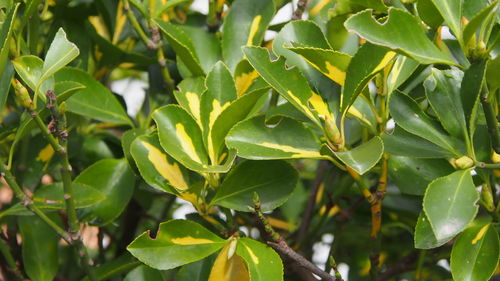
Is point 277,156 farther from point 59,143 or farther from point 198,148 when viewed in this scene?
point 59,143

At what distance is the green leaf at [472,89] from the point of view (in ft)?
2.15

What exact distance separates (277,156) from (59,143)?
0.74 feet

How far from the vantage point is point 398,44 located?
638 millimetres

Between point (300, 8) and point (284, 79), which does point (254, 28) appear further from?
point (284, 79)

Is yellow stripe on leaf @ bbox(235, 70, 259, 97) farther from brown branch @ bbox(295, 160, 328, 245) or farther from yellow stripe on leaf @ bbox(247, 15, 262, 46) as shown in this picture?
brown branch @ bbox(295, 160, 328, 245)

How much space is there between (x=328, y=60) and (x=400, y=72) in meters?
0.09

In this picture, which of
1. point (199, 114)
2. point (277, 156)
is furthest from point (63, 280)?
point (277, 156)

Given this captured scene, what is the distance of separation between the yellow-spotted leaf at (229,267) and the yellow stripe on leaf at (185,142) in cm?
9

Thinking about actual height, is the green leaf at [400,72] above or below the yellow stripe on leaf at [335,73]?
below

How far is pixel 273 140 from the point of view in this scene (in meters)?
0.73

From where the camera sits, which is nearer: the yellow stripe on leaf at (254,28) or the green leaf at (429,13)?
the green leaf at (429,13)

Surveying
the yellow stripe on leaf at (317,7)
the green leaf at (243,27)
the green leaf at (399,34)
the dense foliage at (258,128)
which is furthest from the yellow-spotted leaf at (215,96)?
the yellow stripe on leaf at (317,7)

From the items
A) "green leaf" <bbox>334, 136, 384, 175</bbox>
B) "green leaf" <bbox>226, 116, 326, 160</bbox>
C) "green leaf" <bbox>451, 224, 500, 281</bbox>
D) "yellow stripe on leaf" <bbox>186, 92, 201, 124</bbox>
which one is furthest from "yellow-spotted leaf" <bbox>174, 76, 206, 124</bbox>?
"green leaf" <bbox>451, 224, 500, 281</bbox>

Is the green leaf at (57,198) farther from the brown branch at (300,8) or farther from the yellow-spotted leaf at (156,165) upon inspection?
the brown branch at (300,8)
